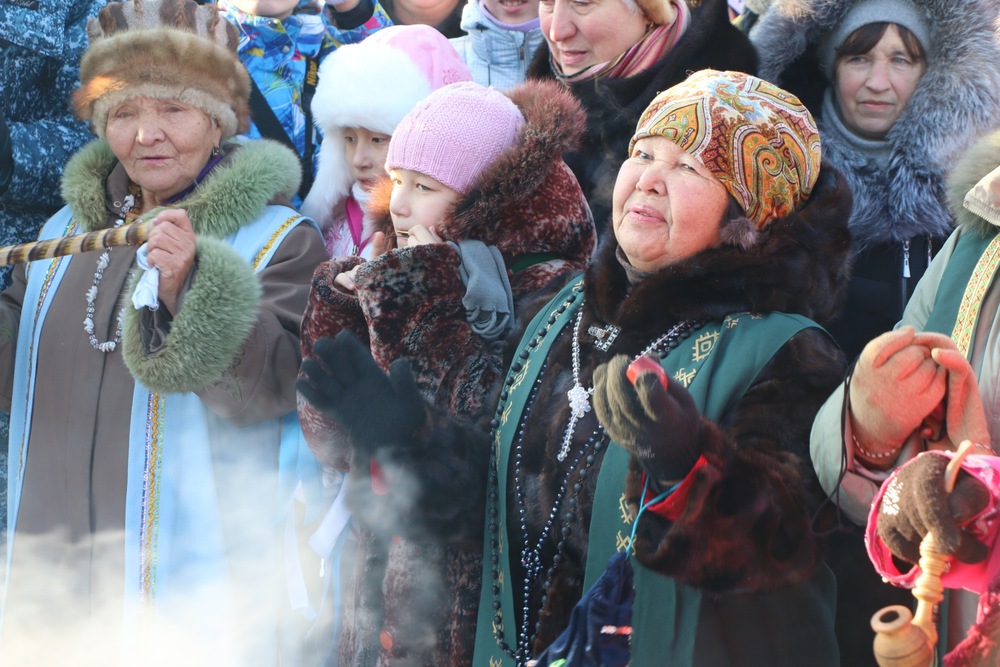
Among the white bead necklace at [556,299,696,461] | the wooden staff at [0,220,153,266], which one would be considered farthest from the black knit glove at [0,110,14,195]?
the white bead necklace at [556,299,696,461]

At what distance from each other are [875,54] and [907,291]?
0.75m

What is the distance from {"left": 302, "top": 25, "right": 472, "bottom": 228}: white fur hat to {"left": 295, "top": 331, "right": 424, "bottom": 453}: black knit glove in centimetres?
153

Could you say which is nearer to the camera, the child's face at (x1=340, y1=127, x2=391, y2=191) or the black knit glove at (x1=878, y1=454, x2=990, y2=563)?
the black knit glove at (x1=878, y1=454, x2=990, y2=563)

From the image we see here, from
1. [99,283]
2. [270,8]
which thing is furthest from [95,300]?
[270,8]

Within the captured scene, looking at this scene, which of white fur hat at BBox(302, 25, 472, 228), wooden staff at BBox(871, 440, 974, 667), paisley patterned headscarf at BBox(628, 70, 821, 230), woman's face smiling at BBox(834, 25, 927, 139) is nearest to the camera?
wooden staff at BBox(871, 440, 974, 667)

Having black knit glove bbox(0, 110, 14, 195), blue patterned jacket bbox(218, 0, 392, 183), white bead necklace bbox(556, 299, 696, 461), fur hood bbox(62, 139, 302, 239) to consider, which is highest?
blue patterned jacket bbox(218, 0, 392, 183)

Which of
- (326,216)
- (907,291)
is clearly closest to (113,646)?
(326,216)

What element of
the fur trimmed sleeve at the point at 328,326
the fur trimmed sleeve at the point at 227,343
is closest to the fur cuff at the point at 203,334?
the fur trimmed sleeve at the point at 227,343

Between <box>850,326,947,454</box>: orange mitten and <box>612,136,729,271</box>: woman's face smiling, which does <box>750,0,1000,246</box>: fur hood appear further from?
<box>850,326,947,454</box>: orange mitten

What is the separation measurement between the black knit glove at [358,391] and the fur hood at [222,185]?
144 centimetres

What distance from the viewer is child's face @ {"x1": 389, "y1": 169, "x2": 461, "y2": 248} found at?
3.01 metres

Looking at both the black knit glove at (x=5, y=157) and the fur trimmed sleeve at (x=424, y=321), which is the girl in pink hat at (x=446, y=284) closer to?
the fur trimmed sleeve at (x=424, y=321)

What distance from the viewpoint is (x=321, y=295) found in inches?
120

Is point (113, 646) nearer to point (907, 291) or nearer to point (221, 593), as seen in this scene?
point (221, 593)
